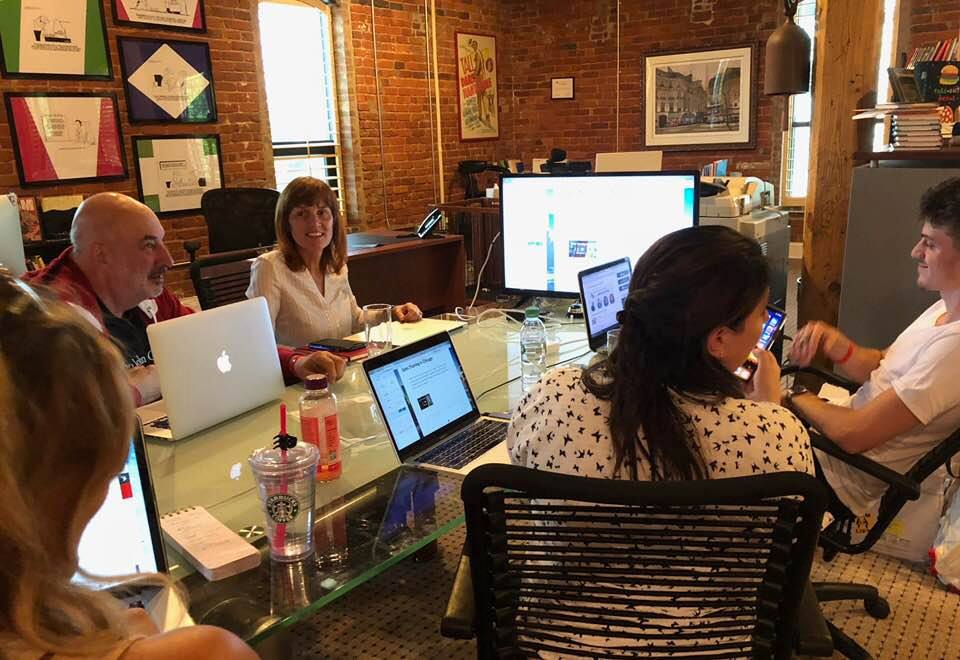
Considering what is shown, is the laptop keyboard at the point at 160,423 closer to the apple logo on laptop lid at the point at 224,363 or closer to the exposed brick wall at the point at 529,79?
the apple logo on laptop lid at the point at 224,363

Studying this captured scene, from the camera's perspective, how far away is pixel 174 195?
16.1 feet

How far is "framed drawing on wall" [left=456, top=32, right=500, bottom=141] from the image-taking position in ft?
23.8

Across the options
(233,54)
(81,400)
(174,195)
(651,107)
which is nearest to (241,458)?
(81,400)

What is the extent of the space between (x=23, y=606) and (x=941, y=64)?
3154 mm

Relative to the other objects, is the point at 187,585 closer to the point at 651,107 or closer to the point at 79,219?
the point at 79,219

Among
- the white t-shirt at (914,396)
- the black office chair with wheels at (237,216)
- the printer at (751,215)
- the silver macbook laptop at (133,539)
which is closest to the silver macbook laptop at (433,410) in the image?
the silver macbook laptop at (133,539)

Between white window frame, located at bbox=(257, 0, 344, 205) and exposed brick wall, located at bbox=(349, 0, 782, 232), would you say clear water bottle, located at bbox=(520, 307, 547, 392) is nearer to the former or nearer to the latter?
white window frame, located at bbox=(257, 0, 344, 205)

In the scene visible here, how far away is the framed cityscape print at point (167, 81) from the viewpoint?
4625 mm

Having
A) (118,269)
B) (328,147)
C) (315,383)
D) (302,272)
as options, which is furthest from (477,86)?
(315,383)

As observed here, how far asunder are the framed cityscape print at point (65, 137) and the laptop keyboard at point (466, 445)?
3668mm

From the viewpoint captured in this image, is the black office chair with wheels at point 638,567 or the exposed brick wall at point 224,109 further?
the exposed brick wall at point 224,109

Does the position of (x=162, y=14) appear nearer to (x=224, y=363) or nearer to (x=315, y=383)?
(x=224, y=363)

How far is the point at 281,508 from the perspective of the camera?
1.22 m

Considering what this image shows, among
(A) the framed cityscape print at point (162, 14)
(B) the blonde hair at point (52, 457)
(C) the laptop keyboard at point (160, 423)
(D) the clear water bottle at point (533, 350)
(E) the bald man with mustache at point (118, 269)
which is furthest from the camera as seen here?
(A) the framed cityscape print at point (162, 14)
